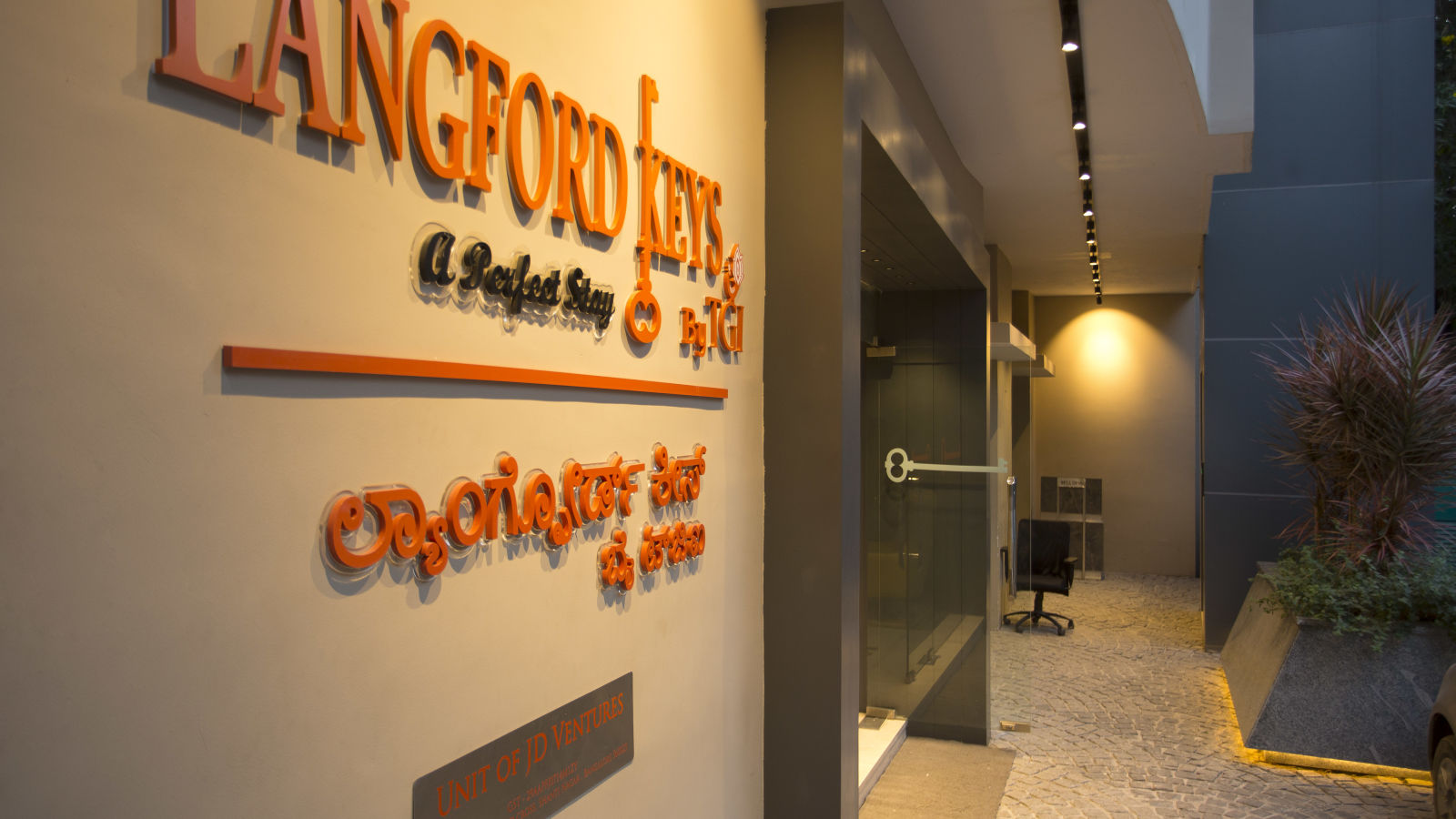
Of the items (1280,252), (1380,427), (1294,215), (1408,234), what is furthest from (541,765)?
(1408,234)

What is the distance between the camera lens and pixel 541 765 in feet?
5.26

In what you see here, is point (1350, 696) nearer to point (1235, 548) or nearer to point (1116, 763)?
point (1116, 763)

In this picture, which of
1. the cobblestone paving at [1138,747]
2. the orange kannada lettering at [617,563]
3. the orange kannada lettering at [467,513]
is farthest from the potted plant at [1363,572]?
the orange kannada lettering at [467,513]

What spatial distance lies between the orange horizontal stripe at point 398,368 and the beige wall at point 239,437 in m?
0.02

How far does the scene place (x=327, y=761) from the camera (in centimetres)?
118

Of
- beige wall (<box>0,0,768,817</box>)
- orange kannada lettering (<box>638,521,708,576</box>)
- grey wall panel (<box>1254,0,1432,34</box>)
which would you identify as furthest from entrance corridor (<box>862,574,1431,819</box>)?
grey wall panel (<box>1254,0,1432,34</box>)

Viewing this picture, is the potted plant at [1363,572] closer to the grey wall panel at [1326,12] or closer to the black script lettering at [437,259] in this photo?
the grey wall panel at [1326,12]

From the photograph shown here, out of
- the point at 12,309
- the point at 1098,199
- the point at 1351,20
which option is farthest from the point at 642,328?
the point at 1351,20

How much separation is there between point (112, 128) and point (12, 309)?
0.21 metres

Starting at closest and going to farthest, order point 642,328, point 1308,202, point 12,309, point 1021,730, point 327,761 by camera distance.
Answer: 1. point 12,309
2. point 327,761
3. point 642,328
4. point 1021,730
5. point 1308,202

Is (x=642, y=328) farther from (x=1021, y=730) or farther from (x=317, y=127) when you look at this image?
(x=1021, y=730)

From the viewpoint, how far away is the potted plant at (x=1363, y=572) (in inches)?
186

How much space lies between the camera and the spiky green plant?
5293mm

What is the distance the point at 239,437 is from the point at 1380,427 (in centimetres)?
623
